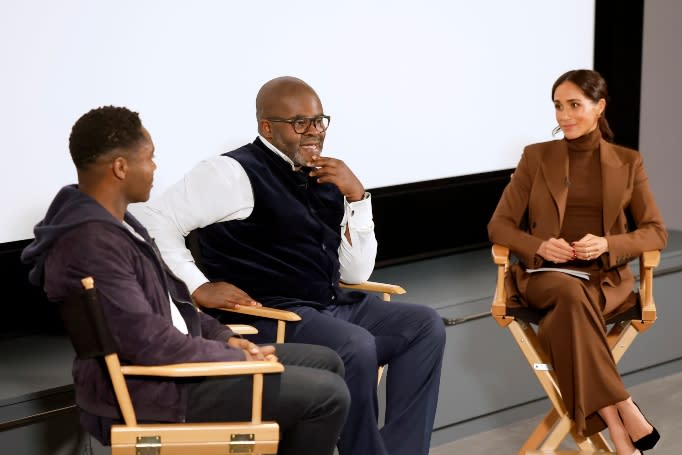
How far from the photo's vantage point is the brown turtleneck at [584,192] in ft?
12.5

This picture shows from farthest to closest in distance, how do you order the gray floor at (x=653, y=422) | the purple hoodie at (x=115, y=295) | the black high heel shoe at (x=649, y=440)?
the gray floor at (x=653, y=422) → the black high heel shoe at (x=649, y=440) → the purple hoodie at (x=115, y=295)

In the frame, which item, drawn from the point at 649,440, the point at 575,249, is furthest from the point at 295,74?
the point at 649,440

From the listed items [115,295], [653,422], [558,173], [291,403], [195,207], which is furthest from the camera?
[653,422]

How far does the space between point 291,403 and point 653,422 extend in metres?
1.93

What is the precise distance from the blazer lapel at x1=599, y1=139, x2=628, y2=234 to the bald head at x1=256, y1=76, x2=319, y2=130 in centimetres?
106

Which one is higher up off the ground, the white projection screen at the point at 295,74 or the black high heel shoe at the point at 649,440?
the white projection screen at the point at 295,74

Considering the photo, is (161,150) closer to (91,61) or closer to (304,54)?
(91,61)

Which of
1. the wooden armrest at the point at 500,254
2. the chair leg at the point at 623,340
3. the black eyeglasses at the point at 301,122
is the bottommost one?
the chair leg at the point at 623,340

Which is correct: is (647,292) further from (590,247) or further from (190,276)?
(190,276)

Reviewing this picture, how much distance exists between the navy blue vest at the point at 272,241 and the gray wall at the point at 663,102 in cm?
297

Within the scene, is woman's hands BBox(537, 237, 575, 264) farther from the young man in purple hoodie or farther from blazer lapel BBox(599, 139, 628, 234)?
the young man in purple hoodie

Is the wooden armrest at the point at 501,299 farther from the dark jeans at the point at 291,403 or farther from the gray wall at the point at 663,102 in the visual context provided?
the gray wall at the point at 663,102

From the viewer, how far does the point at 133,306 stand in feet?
8.39

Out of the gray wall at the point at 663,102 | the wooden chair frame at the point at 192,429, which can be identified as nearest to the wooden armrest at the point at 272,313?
the wooden chair frame at the point at 192,429
